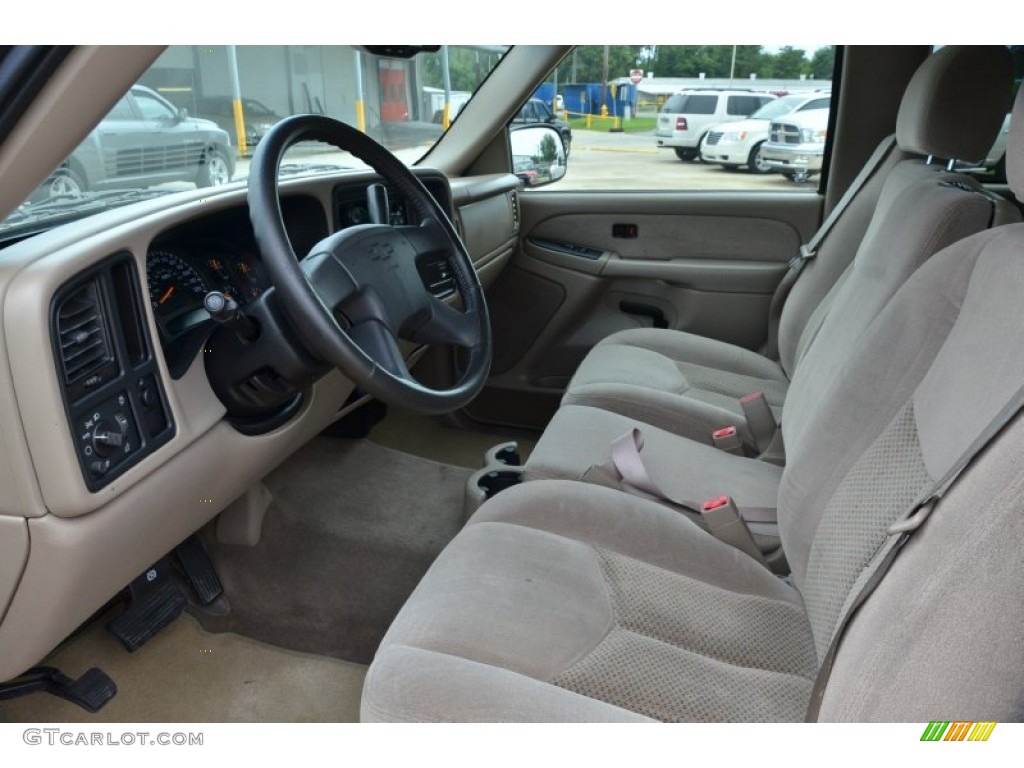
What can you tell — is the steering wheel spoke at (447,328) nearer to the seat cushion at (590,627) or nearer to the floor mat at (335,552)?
the seat cushion at (590,627)

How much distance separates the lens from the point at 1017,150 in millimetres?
1106

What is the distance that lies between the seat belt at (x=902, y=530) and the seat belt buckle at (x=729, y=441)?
849mm

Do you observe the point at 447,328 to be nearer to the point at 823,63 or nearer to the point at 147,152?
the point at 147,152

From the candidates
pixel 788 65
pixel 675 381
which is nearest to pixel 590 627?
pixel 675 381

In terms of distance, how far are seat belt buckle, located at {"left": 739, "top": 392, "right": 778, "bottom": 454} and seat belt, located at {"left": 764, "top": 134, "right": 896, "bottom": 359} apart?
0.61m

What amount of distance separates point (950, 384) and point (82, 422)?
3.61 feet

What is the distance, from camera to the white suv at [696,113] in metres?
2.68

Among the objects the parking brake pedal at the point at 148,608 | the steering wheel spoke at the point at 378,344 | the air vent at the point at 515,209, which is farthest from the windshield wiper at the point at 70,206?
the air vent at the point at 515,209

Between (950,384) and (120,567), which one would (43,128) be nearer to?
(120,567)

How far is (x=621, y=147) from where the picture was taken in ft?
9.73
